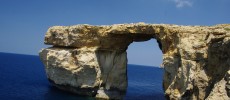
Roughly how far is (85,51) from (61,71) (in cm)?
446

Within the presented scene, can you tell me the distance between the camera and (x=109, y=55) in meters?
43.9

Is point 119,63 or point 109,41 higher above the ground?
point 109,41

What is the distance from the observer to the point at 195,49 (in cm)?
2866

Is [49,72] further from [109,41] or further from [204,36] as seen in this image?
[204,36]

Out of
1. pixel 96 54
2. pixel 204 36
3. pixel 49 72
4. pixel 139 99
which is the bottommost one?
pixel 139 99

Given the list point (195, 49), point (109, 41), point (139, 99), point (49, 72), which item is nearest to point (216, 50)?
point (195, 49)

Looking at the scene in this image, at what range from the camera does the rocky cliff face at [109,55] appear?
1198 inches

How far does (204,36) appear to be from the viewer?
96.7 feet

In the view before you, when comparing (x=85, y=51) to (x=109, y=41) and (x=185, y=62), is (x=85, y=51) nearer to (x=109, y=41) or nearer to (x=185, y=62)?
(x=109, y=41)

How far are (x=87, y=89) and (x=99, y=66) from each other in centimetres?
355

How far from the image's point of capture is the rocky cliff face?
3043 cm

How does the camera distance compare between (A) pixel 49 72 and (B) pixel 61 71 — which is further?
(A) pixel 49 72

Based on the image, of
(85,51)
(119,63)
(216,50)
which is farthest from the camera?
(119,63)

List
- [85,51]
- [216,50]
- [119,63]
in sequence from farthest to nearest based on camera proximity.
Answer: [119,63] → [85,51] → [216,50]
